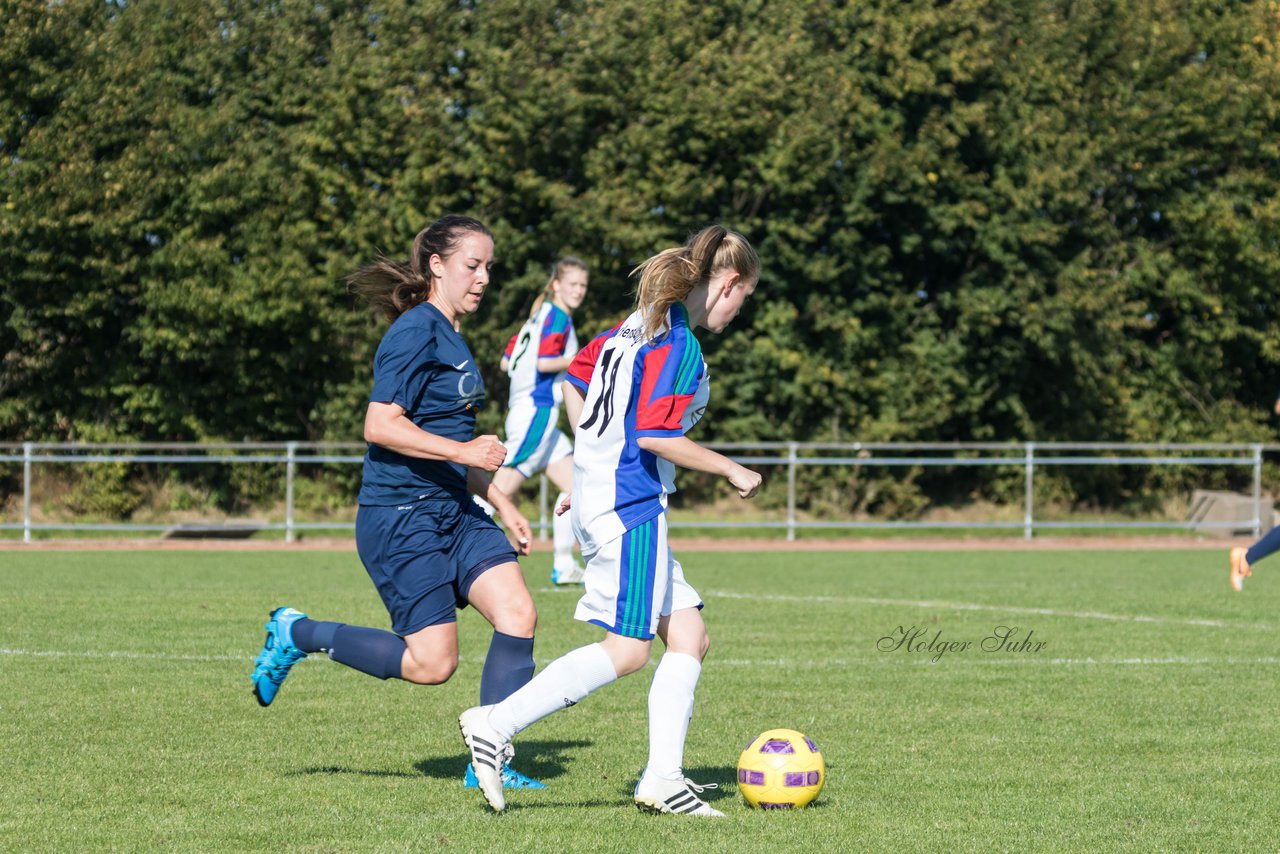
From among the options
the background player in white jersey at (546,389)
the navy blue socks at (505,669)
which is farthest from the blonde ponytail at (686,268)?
the background player in white jersey at (546,389)

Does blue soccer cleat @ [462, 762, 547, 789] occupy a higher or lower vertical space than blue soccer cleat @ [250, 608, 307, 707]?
lower

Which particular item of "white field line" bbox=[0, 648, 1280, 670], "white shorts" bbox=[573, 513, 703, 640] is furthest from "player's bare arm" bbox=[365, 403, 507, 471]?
"white field line" bbox=[0, 648, 1280, 670]

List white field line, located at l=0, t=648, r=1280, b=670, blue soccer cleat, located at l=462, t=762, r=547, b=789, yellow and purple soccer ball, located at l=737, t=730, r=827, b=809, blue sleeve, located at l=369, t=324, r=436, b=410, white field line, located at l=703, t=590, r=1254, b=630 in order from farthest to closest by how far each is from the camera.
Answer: white field line, located at l=703, t=590, r=1254, b=630 → white field line, located at l=0, t=648, r=1280, b=670 → blue soccer cleat, located at l=462, t=762, r=547, b=789 → blue sleeve, located at l=369, t=324, r=436, b=410 → yellow and purple soccer ball, located at l=737, t=730, r=827, b=809

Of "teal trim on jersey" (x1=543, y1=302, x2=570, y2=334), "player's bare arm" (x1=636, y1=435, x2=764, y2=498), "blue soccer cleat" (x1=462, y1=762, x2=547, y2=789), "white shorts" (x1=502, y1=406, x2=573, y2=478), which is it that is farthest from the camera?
"white shorts" (x1=502, y1=406, x2=573, y2=478)

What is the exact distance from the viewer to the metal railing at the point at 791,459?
18.0 metres

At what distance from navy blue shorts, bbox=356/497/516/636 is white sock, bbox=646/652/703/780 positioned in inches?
29.7

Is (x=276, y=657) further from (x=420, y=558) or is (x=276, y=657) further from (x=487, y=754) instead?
(x=487, y=754)

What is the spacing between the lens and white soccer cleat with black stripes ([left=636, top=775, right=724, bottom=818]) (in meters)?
4.90

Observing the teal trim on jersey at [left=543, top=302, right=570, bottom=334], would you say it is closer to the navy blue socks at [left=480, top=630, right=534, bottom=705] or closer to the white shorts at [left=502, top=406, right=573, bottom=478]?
the white shorts at [left=502, top=406, right=573, bottom=478]

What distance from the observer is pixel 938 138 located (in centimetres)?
2305

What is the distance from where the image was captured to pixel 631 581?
191 inches

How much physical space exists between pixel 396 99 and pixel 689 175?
14.6 ft

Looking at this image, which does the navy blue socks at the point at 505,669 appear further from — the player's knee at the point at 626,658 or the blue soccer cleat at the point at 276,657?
the blue soccer cleat at the point at 276,657

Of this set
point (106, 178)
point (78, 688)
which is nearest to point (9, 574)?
point (78, 688)
